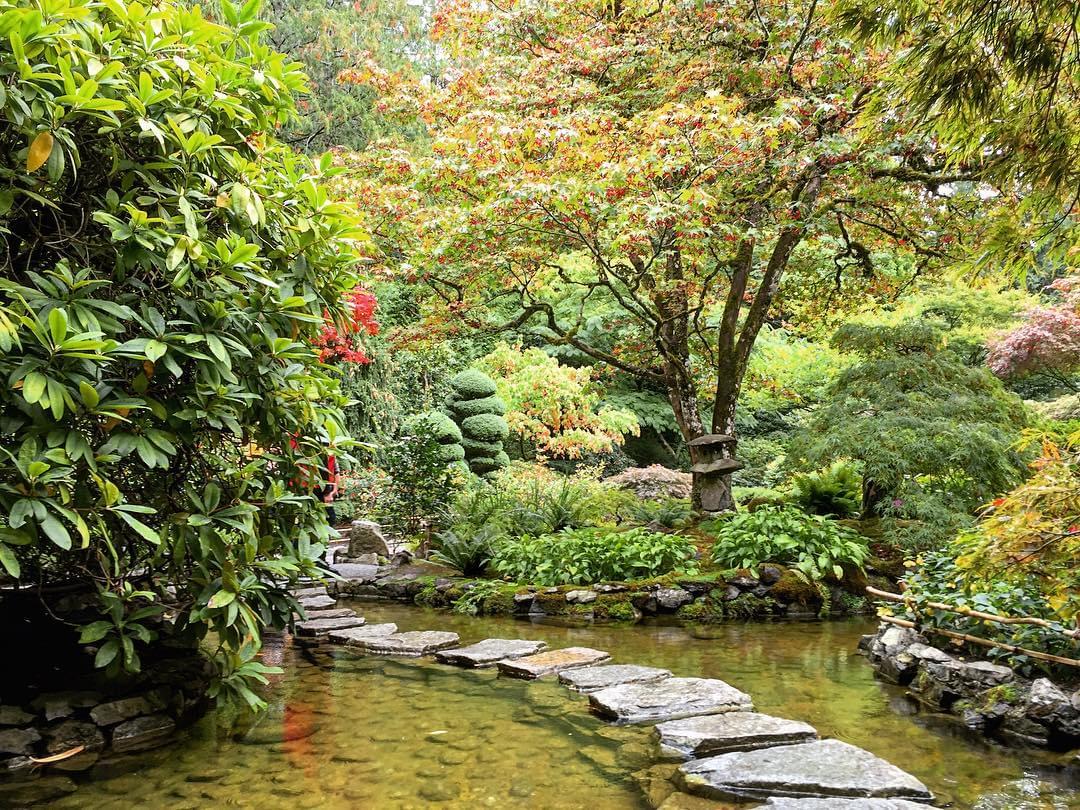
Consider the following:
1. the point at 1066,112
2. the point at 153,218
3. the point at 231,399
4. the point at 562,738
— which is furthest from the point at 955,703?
the point at 153,218

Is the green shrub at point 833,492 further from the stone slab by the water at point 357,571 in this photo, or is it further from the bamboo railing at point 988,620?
the stone slab by the water at point 357,571

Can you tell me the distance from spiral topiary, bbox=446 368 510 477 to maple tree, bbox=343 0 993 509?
12.8 feet

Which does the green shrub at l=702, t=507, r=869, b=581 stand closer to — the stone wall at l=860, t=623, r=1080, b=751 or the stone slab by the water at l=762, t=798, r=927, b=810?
the stone wall at l=860, t=623, r=1080, b=751

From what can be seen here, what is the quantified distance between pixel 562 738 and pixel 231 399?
1961 mm

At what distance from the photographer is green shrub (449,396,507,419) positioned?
12.7m

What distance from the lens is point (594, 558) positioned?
662 centimetres

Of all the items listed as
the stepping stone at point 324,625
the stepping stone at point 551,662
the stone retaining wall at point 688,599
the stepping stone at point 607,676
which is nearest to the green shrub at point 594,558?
the stone retaining wall at point 688,599

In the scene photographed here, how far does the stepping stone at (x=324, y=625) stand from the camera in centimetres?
528

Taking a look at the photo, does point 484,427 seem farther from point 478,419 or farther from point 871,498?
point 871,498

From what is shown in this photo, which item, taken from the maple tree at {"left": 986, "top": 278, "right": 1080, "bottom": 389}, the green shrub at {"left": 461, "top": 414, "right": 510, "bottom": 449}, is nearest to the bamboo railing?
the green shrub at {"left": 461, "top": 414, "right": 510, "bottom": 449}

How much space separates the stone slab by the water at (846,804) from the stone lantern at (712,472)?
576 cm

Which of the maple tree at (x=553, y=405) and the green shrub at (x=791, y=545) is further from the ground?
the maple tree at (x=553, y=405)

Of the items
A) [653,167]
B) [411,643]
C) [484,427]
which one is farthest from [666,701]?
[484,427]

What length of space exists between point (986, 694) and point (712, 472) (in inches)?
184
